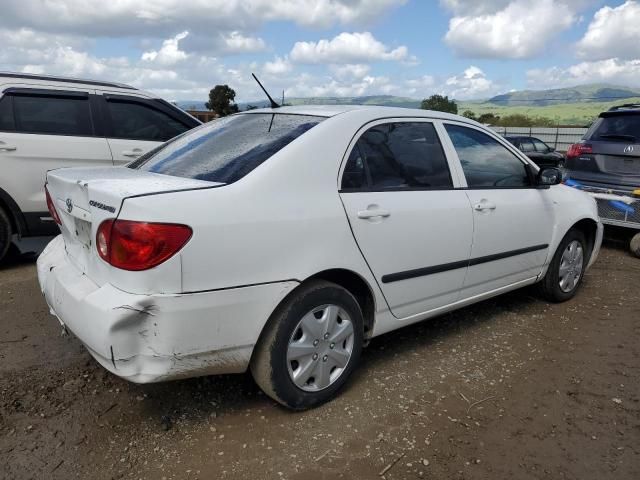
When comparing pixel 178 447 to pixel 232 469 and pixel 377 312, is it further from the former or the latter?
pixel 377 312

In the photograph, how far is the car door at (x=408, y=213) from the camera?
285 cm

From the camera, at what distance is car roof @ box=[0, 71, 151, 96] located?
516cm

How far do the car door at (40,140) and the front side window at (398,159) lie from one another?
138 inches

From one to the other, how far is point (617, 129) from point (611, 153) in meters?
0.37

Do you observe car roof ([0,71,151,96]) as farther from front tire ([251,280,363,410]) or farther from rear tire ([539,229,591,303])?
rear tire ([539,229,591,303])

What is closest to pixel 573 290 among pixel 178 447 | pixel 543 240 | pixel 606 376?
pixel 543 240

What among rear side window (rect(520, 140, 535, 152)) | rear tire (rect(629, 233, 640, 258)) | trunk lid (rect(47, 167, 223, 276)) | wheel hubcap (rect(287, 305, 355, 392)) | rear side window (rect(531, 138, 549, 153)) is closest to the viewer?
trunk lid (rect(47, 167, 223, 276))

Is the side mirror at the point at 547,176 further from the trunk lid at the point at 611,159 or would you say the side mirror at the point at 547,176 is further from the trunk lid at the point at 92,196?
the trunk lid at the point at 611,159

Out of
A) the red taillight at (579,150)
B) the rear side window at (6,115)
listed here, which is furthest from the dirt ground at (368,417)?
the red taillight at (579,150)

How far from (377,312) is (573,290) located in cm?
256

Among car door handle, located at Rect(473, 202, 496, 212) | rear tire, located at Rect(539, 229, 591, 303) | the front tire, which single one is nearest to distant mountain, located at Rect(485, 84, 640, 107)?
rear tire, located at Rect(539, 229, 591, 303)

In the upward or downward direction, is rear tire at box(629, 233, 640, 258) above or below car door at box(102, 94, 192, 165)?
below

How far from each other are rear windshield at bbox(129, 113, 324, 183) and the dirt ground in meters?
1.25

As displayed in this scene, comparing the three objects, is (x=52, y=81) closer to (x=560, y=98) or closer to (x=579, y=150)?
(x=579, y=150)
